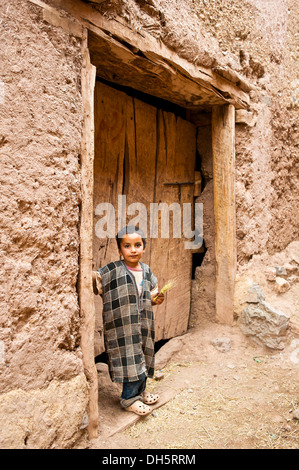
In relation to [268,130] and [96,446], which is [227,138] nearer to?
[268,130]

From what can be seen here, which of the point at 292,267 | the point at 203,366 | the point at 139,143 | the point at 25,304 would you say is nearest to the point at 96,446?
the point at 25,304

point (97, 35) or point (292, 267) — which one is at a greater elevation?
point (97, 35)

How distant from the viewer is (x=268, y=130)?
3703 millimetres

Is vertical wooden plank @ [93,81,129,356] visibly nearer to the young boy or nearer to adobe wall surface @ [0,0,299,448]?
the young boy

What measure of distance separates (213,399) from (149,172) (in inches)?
69.8

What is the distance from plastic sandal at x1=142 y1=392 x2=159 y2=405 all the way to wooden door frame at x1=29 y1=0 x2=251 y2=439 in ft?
1.59

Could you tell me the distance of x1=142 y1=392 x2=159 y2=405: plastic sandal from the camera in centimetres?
244

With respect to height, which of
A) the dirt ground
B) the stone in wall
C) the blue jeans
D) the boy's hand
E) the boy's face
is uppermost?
the boy's face

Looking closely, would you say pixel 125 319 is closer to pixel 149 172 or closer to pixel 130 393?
pixel 130 393

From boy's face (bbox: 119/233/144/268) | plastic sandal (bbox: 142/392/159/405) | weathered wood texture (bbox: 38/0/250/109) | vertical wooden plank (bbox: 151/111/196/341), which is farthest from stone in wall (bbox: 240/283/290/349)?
weathered wood texture (bbox: 38/0/250/109)

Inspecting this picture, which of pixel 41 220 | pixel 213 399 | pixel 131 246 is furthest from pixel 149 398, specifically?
pixel 41 220

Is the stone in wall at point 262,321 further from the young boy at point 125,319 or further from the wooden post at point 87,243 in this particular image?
the wooden post at point 87,243

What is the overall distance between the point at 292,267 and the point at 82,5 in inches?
122

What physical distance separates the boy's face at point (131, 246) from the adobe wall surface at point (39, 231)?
16.6 inches
